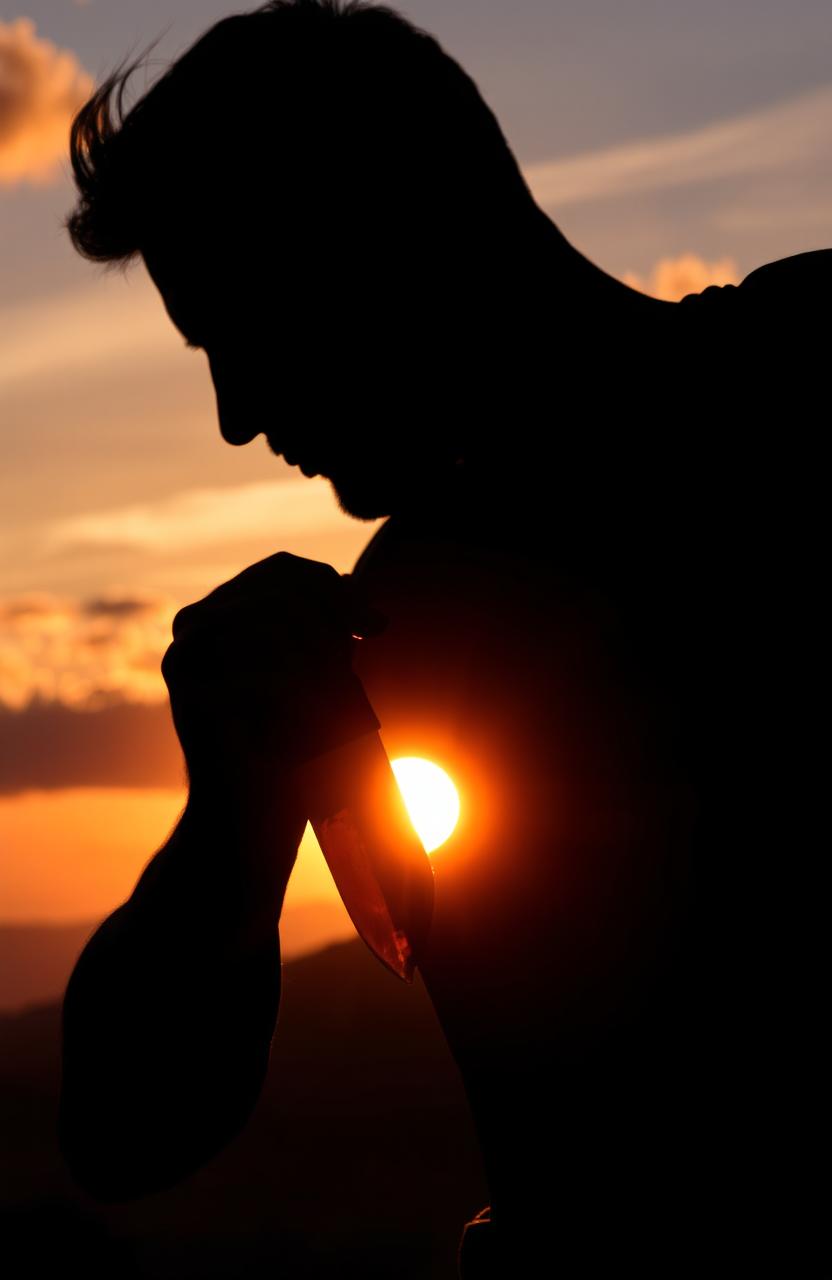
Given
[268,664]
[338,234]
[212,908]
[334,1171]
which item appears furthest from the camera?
[334,1171]

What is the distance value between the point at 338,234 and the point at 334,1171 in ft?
61.7

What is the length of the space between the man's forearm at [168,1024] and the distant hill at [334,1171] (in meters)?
13.1

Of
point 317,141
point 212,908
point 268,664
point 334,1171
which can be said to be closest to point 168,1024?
point 212,908

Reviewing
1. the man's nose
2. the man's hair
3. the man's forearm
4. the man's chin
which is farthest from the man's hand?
the man's hair

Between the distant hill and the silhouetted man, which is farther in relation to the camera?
the distant hill

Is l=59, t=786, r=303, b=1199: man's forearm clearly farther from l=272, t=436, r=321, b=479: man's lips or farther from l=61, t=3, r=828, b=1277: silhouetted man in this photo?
l=272, t=436, r=321, b=479: man's lips

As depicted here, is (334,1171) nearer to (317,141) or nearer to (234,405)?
(234,405)

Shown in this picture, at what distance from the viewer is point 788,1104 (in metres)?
1.36

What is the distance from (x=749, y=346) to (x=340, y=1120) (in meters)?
17.7

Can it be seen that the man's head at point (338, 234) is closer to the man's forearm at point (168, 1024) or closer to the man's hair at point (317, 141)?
the man's hair at point (317, 141)

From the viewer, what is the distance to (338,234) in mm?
1935

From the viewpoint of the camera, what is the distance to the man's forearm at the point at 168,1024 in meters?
1.72

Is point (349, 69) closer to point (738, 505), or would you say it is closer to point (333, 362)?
point (333, 362)

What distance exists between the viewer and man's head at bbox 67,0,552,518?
1.87 m
